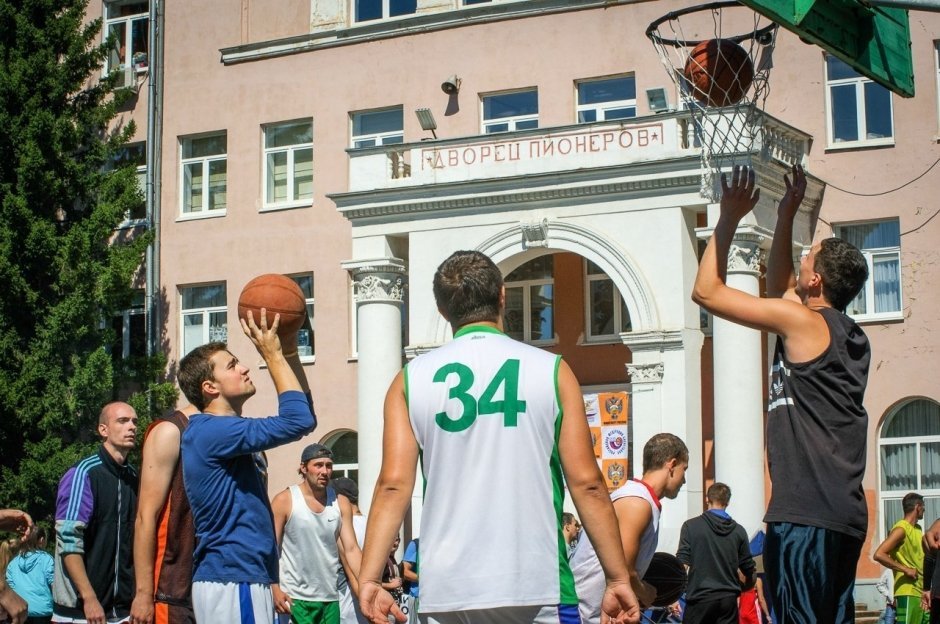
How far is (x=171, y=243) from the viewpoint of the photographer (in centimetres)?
3600

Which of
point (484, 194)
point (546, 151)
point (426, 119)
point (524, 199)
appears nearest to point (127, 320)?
point (426, 119)

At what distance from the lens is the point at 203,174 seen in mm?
35969

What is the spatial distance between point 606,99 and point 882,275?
658 centimetres

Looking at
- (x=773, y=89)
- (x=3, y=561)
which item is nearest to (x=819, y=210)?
(x=773, y=89)

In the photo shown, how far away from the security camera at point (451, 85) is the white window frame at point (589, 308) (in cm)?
465

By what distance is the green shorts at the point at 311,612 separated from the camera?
13.1 m

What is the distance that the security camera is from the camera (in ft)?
107

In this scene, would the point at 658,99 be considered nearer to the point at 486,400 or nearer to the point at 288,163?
the point at 288,163

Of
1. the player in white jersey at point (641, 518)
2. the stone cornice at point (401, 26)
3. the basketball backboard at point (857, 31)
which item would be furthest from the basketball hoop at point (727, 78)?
the stone cornice at point (401, 26)

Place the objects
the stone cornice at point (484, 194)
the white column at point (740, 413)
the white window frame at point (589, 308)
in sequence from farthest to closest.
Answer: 1. the white window frame at point (589, 308)
2. the stone cornice at point (484, 194)
3. the white column at point (740, 413)

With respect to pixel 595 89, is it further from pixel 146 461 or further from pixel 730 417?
pixel 146 461

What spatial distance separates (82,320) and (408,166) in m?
A: 8.28

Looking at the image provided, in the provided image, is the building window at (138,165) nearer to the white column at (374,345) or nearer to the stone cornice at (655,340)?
the white column at (374,345)

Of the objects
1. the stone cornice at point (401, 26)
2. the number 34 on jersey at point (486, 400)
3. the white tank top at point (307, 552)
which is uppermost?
the stone cornice at point (401, 26)
